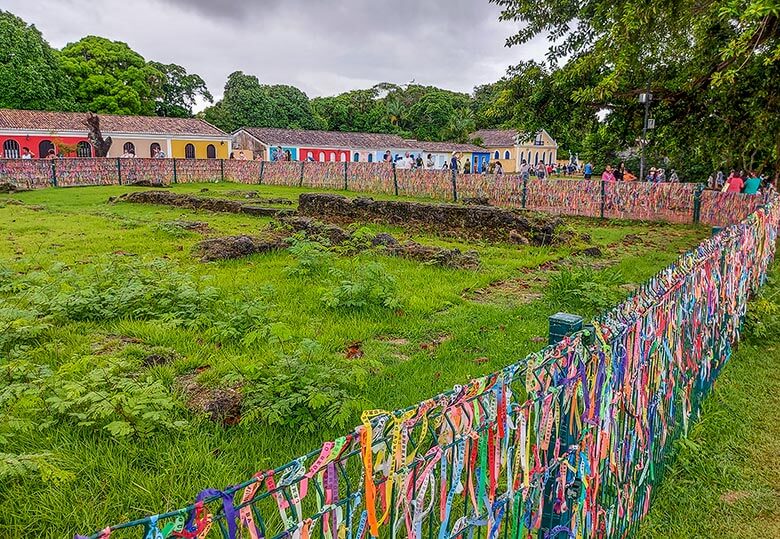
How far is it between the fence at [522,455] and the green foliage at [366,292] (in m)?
3.08

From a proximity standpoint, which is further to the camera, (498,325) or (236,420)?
(498,325)

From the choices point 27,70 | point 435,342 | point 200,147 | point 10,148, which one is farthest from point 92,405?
point 27,70

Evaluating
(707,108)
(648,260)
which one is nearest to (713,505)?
(648,260)

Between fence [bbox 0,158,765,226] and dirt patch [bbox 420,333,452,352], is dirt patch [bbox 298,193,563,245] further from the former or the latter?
dirt patch [bbox 420,333,452,352]

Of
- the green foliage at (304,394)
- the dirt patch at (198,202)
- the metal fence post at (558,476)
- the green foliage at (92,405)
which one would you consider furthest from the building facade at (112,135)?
the metal fence post at (558,476)

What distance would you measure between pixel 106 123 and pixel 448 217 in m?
36.8

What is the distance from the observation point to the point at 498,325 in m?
6.23

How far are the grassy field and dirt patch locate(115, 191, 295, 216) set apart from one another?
18.9 ft

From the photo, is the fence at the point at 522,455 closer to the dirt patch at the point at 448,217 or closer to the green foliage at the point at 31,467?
the green foliage at the point at 31,467

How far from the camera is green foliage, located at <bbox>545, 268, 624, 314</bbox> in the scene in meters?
6.76

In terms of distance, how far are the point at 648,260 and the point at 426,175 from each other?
42.1ft

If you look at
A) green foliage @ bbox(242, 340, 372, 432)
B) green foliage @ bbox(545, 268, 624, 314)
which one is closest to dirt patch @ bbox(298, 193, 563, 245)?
green foliage @ bbox(545, 268, 624, 314)

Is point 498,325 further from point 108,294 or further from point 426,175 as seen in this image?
point 426,175

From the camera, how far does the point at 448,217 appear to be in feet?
44.0
